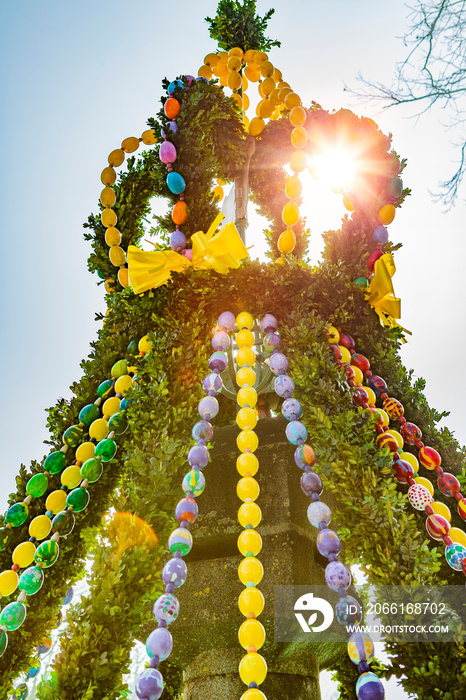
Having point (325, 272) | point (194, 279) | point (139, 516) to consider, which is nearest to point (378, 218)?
point (325, 272)

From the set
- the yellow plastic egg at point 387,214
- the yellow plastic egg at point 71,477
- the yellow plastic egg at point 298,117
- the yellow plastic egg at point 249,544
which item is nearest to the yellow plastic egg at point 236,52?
the yellow plastic egg at point 298,117

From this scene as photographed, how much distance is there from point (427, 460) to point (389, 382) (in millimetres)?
474

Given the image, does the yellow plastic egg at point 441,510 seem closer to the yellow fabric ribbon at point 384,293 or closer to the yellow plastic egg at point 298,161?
the yellow fabric ribbon at point 384,293

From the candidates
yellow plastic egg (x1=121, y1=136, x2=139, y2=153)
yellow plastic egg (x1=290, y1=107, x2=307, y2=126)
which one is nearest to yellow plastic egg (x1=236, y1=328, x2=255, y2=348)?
yellow plastic egg (x1=290, y1=107, x2=307, y2=126)

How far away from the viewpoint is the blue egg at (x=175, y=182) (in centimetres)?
265

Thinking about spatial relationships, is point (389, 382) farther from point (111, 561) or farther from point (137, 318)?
point (111, 561)

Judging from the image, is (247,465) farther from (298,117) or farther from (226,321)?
(298,117)

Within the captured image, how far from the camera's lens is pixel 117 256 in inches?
113

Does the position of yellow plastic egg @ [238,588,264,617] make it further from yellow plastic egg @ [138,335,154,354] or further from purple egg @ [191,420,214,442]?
yellow plastic egg @ [138,335,154,354]

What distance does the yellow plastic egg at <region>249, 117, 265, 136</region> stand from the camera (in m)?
3.38

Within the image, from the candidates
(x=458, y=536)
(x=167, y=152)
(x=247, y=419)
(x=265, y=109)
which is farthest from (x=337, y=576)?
(x=265, y=109)

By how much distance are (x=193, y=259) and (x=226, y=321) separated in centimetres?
40

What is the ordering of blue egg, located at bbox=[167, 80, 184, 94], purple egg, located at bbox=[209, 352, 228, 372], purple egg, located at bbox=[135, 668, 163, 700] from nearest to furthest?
1. purple egg, located at bbox=[135, 668, 163, 700]
2. purple egg, located at bbox=[209, 352, 228, 372]
3. blue egg, located at bbox=[167, 80, 184, 94]

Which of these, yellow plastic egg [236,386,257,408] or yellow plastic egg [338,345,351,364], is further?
yellow plastic egg [338,345,351,364]
